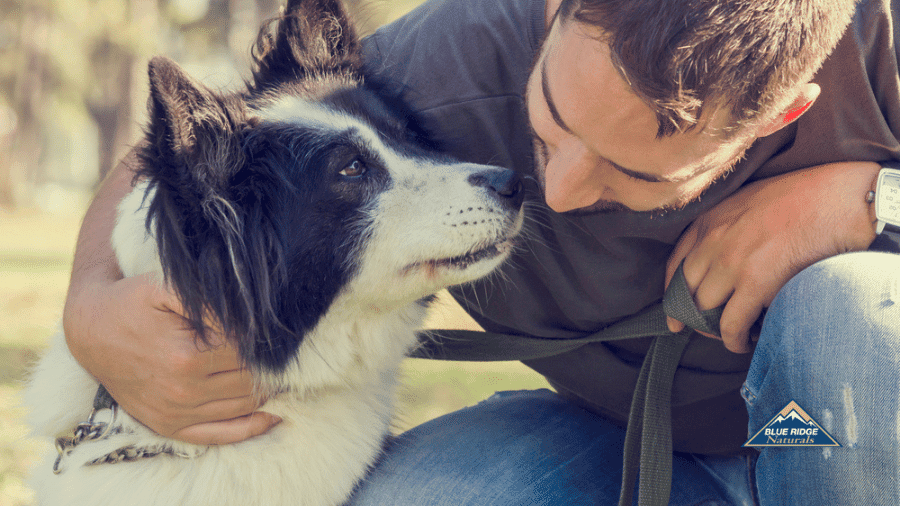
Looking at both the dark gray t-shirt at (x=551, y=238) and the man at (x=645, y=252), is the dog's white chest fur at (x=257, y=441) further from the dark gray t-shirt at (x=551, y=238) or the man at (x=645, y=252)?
the dark gray t-shirt at (x=551, y=238)

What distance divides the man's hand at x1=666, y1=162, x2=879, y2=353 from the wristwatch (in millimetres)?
21

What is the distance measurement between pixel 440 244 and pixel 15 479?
6.40 feet

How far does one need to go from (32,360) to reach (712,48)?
2.06 meters

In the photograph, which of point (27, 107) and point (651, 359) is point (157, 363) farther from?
point (27, 107)

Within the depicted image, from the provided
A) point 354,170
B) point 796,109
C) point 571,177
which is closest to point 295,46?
point 354,170

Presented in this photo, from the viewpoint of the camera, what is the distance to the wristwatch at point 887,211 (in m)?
1.30

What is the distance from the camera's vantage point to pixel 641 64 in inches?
44.5

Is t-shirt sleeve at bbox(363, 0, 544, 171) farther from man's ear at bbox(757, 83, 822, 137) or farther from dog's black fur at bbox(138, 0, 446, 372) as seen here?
man's ear at bbox(757, 83, 822, 137)

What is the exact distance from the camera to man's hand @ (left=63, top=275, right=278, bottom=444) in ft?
4.40

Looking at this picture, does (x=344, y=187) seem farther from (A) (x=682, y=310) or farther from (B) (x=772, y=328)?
(B) (x=772, y=328)

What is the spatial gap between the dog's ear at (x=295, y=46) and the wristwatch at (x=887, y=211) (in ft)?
4.28

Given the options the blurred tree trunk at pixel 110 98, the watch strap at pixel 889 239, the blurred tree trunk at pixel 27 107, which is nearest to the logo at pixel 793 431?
the watch strap at pixel 889 239

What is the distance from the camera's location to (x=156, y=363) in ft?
4.39

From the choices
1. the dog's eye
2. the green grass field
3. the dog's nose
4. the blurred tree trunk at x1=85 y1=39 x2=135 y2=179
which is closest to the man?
the dog's nose
